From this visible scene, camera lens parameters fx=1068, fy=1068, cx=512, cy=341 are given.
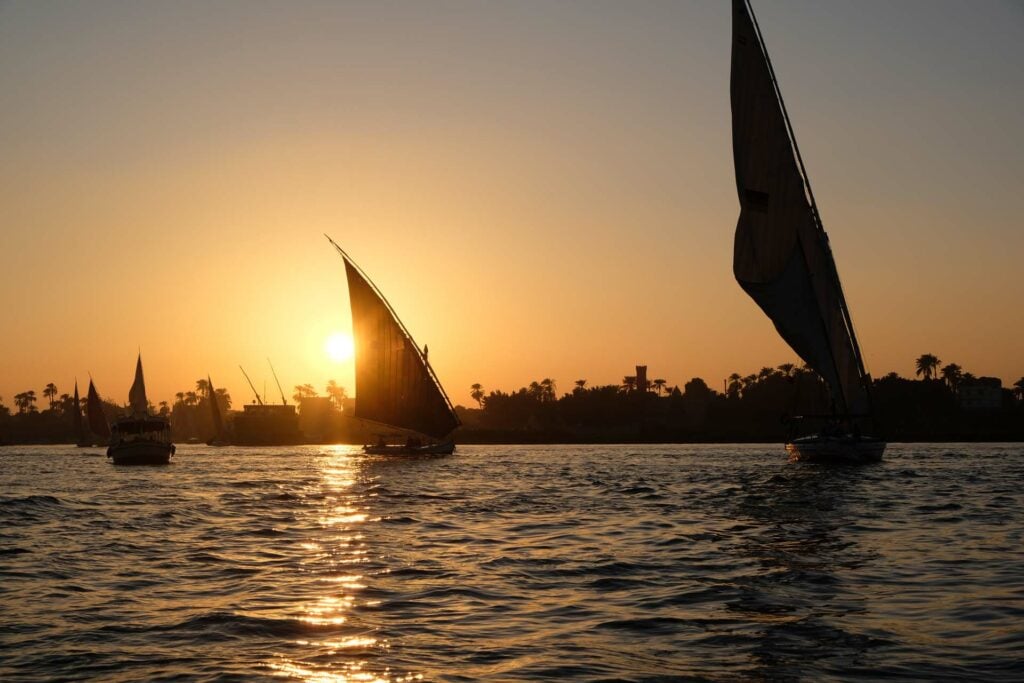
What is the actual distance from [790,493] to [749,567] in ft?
77.4

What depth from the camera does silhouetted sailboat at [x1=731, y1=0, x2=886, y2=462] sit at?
61.9m

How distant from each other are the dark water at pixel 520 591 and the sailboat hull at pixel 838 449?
70.7 feet

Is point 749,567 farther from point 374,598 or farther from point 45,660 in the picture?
point 45,660

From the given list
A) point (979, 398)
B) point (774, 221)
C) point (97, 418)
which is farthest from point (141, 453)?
point (979, 398)

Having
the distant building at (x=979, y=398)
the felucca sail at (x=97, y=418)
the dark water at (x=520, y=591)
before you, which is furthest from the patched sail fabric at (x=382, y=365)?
the distant building at (x=979, y=398)

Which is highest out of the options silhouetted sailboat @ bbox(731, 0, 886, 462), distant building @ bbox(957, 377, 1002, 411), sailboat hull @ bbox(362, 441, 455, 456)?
silhouetted sailboat @ bbox(731, 0, 886, 462)

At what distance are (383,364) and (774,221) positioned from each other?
37640 mm

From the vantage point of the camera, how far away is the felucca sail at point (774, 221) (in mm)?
61875

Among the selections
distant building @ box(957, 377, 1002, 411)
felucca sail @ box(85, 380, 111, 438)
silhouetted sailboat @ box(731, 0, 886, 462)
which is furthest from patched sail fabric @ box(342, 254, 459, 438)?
distant building @ box(957, 377, 1002, 411)

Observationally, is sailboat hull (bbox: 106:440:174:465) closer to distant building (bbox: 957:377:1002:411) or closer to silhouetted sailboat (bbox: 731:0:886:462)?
silhouetted sailboat (bbox: 731:0:886:462)

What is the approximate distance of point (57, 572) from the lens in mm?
22156

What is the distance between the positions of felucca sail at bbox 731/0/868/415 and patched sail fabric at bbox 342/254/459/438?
1365 inches

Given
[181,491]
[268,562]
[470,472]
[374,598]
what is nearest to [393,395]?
[470,472]

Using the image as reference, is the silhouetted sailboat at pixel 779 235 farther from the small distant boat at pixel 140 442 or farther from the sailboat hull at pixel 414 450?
the small distant boat at pixel 140 442
